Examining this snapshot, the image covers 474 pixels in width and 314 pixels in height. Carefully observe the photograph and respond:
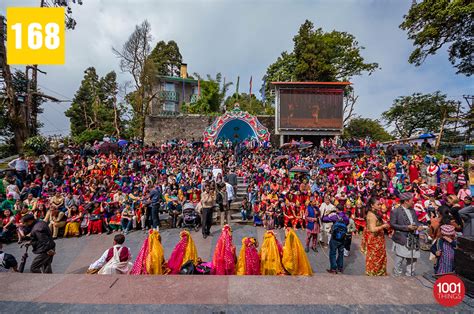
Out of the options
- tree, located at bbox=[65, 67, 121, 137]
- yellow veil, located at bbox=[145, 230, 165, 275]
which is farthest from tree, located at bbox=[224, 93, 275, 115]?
yellow veil, located at bbox=[145, 230, 165, 275]

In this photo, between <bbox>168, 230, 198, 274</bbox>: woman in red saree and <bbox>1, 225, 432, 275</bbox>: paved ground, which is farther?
<bbox>1, 225, 432, 275</bbox>: paved ground

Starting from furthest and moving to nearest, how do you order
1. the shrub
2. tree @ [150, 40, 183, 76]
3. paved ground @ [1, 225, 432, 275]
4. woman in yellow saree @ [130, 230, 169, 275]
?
tree @ [150, 40, 183, 76], the shrub, paved ground @ [1, 225, 432, 275], woman in yellow saree @ [130, 230, 169, 275]

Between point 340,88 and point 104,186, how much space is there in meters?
19.8

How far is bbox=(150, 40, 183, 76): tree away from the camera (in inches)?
1478

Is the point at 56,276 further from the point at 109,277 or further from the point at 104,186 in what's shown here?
the point at 104,186

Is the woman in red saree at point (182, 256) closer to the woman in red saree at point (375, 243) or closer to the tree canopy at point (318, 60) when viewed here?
the woman in red saree at point (375, 243)

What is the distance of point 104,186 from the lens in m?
10.9

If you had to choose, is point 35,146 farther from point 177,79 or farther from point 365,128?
point 365,128

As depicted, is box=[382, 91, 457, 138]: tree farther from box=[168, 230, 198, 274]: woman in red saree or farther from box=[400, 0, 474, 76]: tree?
box=[168, 230, 198, 274]: woman in red saree

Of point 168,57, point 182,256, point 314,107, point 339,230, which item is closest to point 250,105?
point 314,107

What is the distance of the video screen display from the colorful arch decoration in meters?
2.64

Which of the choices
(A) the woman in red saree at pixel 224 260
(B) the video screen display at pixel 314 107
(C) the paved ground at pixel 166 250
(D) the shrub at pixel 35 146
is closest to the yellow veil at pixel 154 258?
(A) the woman in red saree at pixel 224 260

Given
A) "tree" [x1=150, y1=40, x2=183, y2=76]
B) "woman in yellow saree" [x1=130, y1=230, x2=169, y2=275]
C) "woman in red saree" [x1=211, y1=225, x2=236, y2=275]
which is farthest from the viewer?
"tree" [x1=150, y1=40, x2=183, y2=76]

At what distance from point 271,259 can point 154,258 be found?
6.67ft
